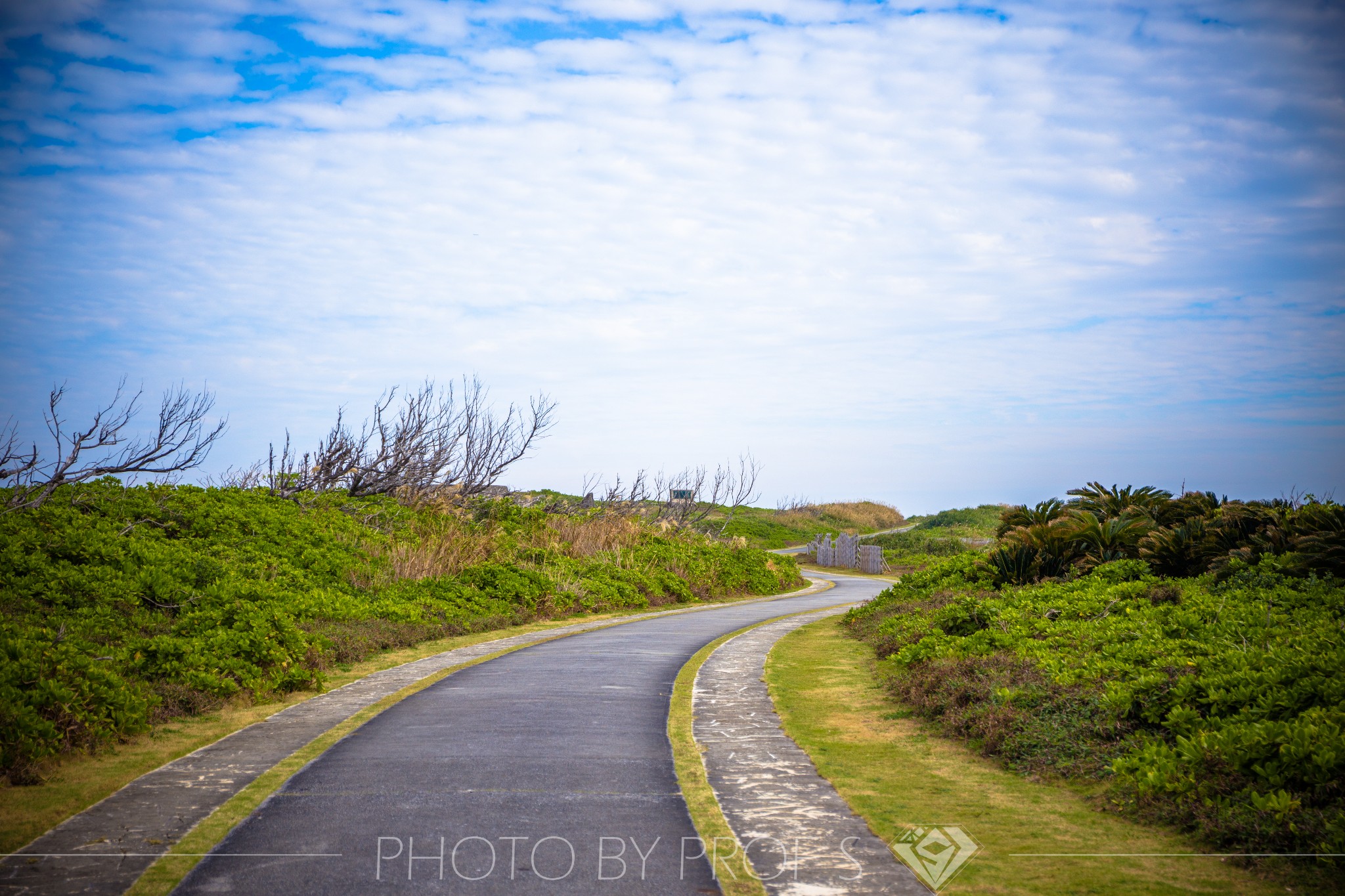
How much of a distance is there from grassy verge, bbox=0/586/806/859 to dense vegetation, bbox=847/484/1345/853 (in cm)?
609

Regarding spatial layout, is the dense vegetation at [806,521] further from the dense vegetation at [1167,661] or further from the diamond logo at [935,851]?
the diamond logo at [935,851]

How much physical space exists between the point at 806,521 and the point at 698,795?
67.5 m

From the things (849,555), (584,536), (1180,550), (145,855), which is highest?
(1180,550)

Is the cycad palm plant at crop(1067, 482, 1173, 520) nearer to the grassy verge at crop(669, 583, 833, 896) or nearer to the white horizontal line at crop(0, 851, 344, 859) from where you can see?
the grassy verge at crop(669, 583, 833, 896)

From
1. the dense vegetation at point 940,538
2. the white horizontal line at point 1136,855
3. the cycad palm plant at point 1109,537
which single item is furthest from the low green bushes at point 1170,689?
the dense vegetation at point 940,538

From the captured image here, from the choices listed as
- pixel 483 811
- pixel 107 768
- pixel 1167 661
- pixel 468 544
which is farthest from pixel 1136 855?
pixel 468 544

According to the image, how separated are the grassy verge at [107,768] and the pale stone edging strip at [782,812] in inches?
133

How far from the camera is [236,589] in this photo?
37.7ft

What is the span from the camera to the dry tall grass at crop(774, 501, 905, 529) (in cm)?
7462

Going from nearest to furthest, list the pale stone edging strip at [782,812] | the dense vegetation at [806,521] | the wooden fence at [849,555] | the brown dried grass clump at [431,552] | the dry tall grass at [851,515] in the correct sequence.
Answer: the pale stone edging strip at [782,812], the brown dried grass clump at [431,552], the wooden fence at [849,555], the dense vegetation at [806,521], the dry tall grass at [851,515]

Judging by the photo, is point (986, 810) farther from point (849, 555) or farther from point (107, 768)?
point (849, 555)

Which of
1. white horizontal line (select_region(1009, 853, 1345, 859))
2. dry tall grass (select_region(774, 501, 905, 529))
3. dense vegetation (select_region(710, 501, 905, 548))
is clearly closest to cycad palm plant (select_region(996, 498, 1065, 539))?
white horizontal line (select_region(1009, 853, 1345, 859))

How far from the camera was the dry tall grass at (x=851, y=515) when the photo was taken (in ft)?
245

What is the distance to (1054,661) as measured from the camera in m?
8.46
